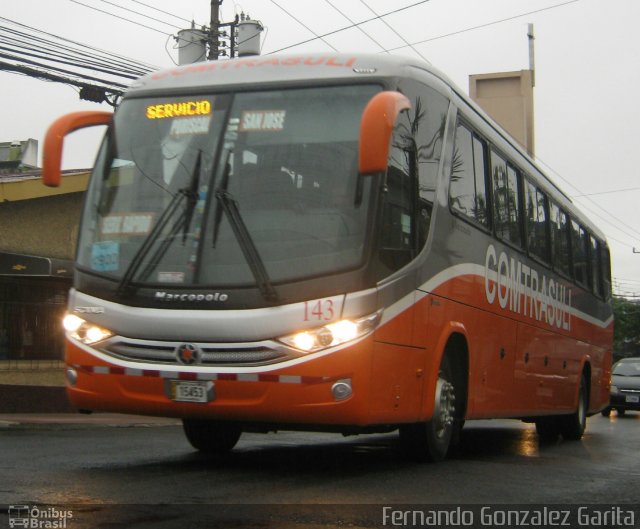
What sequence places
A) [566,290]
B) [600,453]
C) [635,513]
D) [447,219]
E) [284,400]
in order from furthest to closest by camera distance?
[566,290] → [600,453] → [447,219] → [284,400] → [635,513]

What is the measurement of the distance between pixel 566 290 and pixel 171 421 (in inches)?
285

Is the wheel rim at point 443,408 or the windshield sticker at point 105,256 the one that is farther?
the wheel rim at point 443,408

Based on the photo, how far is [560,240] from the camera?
13.9 m

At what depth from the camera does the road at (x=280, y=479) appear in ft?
20.0

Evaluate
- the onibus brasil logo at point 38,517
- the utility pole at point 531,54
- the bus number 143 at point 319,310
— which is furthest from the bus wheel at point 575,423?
the utility pole at point 531,54

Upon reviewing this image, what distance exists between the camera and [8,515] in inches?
224

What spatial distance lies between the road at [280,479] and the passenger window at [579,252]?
355cm

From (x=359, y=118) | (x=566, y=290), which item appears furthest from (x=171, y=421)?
(x=359, y=118)

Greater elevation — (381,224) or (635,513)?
(381,224)

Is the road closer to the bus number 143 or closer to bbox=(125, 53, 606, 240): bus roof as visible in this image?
the bus number 143

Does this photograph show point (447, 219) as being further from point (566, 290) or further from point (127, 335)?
point (566, 290)

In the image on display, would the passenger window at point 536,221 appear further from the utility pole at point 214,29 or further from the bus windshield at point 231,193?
the utility pole at point 214,29

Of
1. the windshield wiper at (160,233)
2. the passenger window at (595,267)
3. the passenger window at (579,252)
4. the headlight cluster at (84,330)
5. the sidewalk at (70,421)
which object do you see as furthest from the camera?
the passenger window at (595,267)

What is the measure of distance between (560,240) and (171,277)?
308 inches
